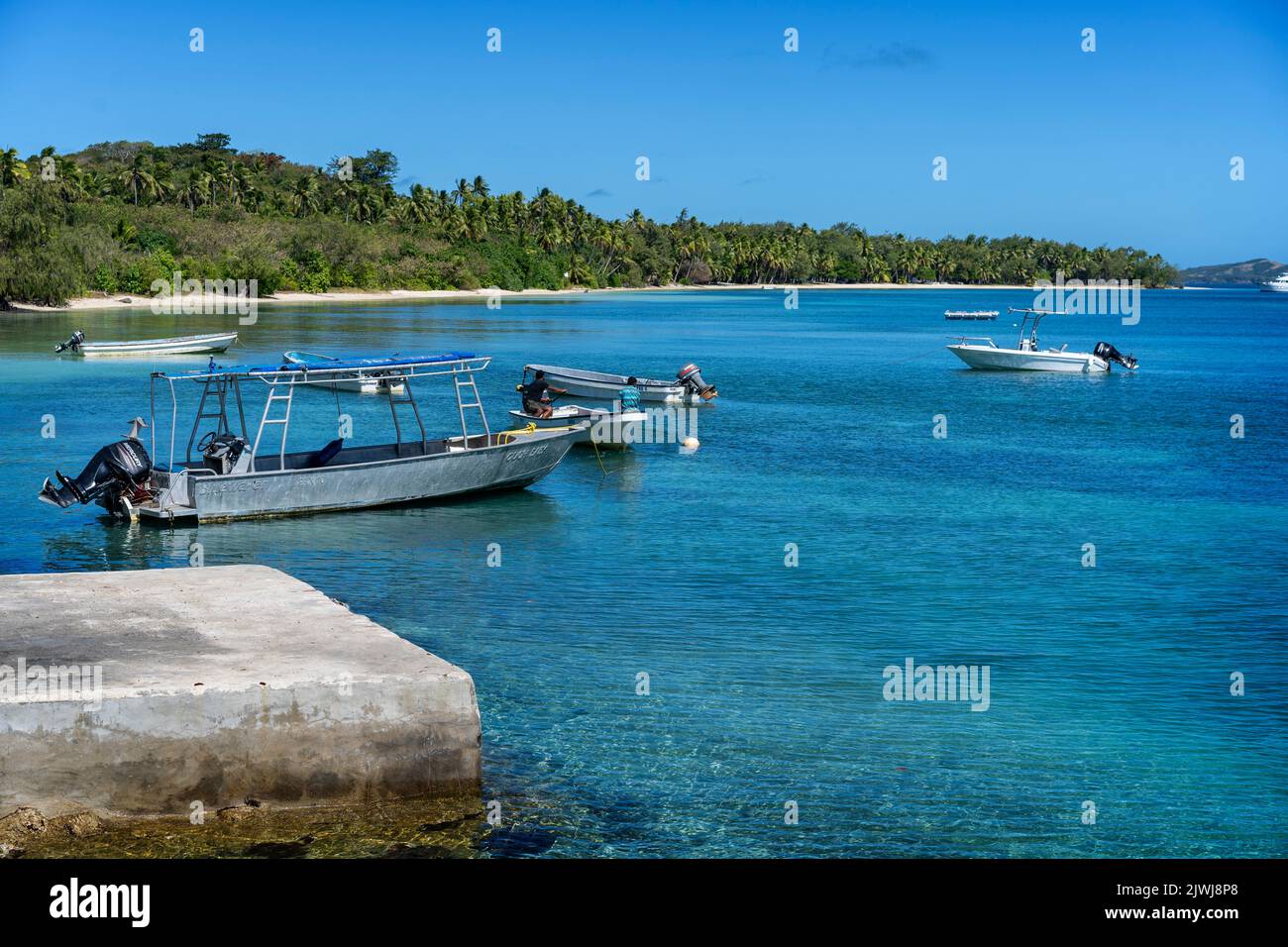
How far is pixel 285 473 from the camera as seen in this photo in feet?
69.4

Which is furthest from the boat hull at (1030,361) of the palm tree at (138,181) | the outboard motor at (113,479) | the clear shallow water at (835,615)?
the palm tree at (138,181)

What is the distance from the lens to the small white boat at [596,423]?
97.9 ft

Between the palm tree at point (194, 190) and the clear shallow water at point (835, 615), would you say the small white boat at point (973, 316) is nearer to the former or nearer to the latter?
the palm tree at point (194, 190)

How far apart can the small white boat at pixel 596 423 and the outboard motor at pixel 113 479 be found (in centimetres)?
1010

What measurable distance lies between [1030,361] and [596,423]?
33.6 m

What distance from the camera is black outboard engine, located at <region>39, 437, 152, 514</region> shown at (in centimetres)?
2030

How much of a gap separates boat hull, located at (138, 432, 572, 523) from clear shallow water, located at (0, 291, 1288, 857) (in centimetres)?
31

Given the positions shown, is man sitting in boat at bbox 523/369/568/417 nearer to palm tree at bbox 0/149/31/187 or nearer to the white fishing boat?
the white fishing boat

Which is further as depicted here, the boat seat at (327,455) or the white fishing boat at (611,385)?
the white fishing boat at (611,385)

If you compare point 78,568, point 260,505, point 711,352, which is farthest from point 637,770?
point 711,352

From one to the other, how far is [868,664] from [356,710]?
698 centimetres

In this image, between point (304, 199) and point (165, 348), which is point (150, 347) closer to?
point (165, 348)
